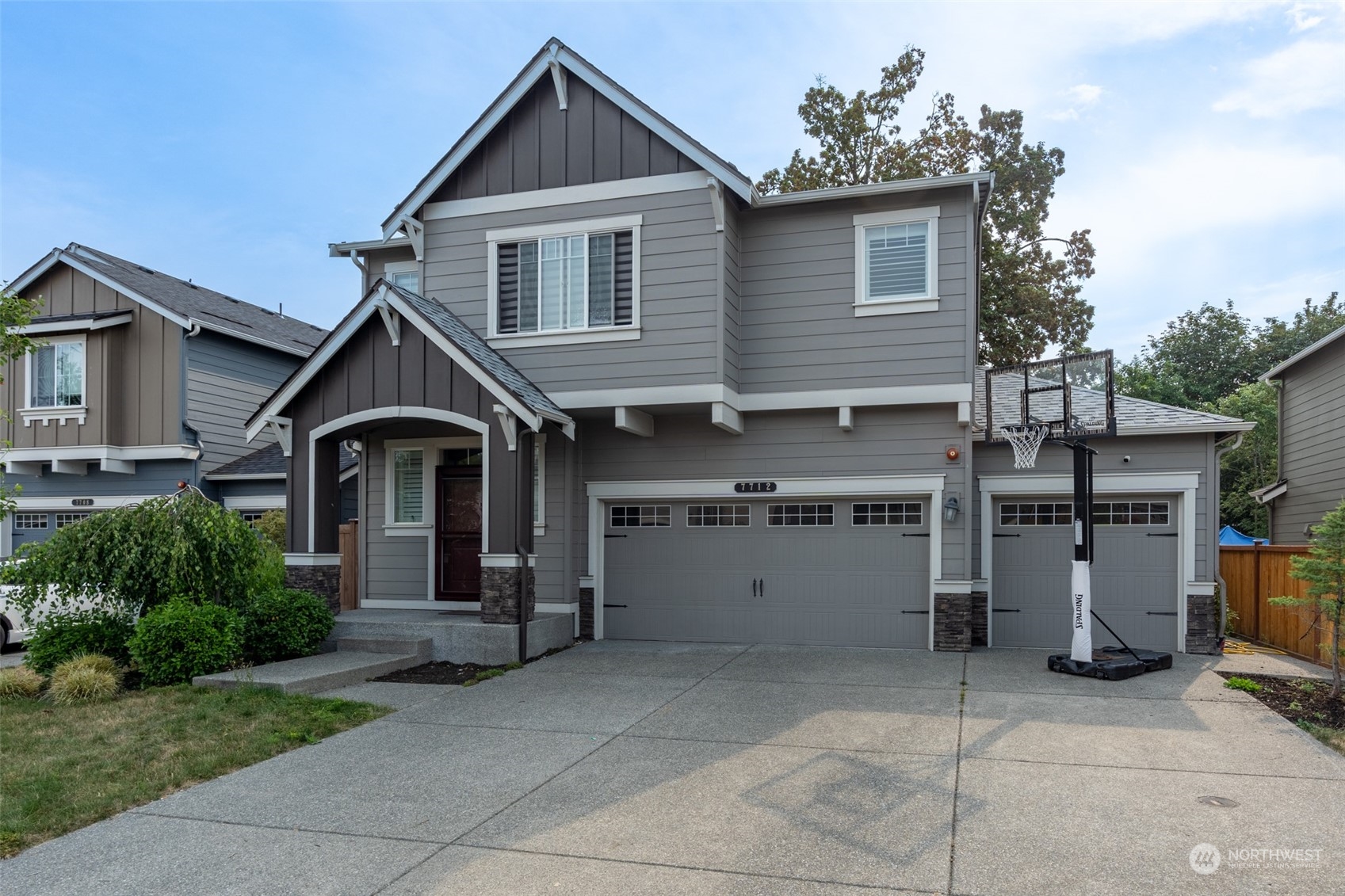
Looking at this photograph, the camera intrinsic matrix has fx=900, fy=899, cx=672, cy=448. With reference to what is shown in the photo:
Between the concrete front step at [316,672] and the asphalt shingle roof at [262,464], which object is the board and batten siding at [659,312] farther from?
the asphalt shingle roof at [262,464]

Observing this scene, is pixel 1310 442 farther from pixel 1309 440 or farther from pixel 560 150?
pixel 560 150

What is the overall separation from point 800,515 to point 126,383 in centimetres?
1287

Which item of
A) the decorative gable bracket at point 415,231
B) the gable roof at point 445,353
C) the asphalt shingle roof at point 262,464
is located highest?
the decorative gable bracket at point 415,231

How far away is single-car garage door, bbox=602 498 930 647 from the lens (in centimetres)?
1165

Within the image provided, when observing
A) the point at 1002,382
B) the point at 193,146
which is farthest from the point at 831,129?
the point at 193,146

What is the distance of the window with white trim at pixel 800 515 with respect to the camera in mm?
11922

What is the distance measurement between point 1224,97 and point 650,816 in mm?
10398

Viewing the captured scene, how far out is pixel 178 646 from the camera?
31.0 feet

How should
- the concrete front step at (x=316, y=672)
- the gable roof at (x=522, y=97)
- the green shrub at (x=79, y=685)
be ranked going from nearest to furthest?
1. the green shrub at (x=79, y=685)
2. the concrete front step at (x=316, y=672)
3. the gable roof at (x=522, y=97)

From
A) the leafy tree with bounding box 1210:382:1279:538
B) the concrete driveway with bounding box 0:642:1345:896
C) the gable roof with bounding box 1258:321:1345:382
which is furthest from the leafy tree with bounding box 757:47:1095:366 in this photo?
the concrete driveway with bounding box 0:642:1345:896

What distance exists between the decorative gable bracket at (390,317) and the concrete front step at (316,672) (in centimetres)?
382

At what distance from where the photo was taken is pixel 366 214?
50.6ft

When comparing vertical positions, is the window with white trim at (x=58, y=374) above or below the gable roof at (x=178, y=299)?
below

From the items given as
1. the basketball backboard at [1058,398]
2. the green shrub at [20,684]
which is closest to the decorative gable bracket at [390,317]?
the green shrub at [20,684]
